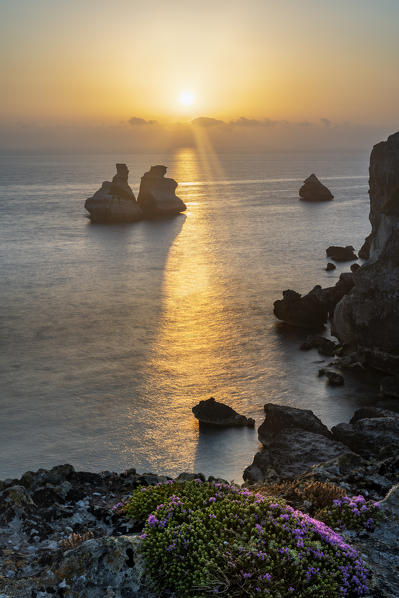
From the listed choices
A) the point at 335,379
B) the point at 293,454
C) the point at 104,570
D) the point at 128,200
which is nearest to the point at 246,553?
the point at 104,570

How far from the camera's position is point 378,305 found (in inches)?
1676

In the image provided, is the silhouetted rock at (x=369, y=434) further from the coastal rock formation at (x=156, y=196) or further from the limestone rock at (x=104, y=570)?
the coastal rock formation at (x=156, y=196)

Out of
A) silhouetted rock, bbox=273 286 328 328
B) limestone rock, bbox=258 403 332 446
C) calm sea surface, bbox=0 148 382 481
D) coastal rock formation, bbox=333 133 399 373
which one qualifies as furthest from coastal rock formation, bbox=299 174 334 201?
limestone rock, bbox=258 403 332 446

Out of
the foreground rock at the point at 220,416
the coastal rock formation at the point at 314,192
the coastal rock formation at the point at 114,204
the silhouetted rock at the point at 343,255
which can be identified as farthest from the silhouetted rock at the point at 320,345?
the coastal rock formation at the point at 314,192

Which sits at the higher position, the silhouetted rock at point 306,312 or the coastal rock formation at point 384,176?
the coastal rock formation at point 384,176

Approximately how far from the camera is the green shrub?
8734 mm

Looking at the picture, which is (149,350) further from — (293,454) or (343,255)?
(343,255)

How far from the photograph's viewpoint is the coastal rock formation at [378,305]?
41.3 meters

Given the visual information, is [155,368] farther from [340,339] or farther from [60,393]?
[340,339]

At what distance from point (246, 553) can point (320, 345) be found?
122 ft

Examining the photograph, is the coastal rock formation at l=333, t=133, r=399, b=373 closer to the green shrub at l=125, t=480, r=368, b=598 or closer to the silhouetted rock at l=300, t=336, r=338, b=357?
the silhouetted rock at l=300, t=336, r=338, b=357

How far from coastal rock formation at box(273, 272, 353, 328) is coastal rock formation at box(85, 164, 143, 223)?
77.5 meters

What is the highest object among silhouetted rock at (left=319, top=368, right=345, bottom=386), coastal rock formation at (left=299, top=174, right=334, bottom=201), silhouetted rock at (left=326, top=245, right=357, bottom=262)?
coastal rock formation at (left=299, top=174, right=334, bottom=201)

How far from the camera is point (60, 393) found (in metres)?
38.0
